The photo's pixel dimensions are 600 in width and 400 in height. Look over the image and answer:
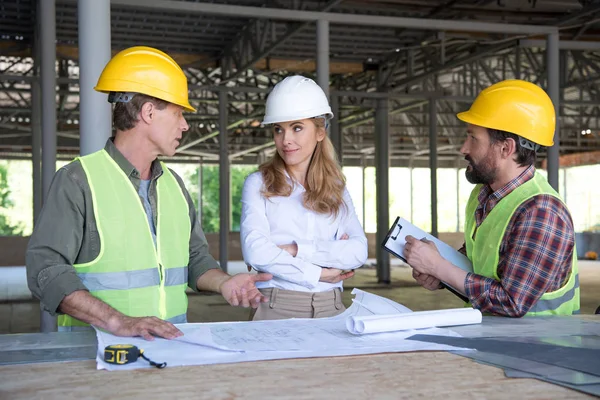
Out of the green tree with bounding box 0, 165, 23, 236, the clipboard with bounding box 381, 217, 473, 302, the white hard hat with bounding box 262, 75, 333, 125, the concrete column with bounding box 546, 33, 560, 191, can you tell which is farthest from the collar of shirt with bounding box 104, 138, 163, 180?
the green tree with bounding box 0, 165, 23, 236

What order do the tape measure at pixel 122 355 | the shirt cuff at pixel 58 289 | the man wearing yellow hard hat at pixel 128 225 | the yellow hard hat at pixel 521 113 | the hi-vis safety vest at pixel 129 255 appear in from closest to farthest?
the tape measure at pixel 122 355 → the shirt cuff at pixel 58 289 → the man wearing yellow hard hat at pixel 128 225 → the hi-vis safety vest at pixel 129 255 → the yellow hard hat at pixel 521 113

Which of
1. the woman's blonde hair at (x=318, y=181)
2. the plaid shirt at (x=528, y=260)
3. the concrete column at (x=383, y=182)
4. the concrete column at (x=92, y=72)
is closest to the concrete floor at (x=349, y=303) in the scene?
the concrete column at (x=383, y=182)

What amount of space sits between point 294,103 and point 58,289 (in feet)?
5.12

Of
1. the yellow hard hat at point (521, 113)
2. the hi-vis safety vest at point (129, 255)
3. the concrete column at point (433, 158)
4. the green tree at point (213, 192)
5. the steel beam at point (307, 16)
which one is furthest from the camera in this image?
the green tree at point (213, 192)

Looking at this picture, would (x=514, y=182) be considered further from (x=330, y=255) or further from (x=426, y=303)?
(x=426, y=303)

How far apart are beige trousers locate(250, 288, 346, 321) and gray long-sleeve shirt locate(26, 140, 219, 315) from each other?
36.4 inches

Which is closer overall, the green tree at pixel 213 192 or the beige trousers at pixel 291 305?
the beige trousers at pixel 291 305

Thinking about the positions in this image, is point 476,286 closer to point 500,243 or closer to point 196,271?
point 500,243

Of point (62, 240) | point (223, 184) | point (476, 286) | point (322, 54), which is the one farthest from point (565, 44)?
point (62, 240)

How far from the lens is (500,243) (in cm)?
310

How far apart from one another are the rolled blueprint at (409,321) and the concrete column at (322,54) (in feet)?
22.1

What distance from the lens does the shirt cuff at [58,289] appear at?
249 centimetres

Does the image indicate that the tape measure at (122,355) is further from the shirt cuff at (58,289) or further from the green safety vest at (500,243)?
the green safety vest at (500,243)

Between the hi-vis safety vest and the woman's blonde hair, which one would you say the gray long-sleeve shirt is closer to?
the hi-vis safety vest
